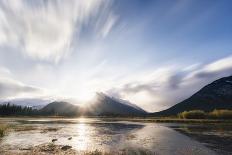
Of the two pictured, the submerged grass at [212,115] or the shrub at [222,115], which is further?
the submerged grass at [212,115]

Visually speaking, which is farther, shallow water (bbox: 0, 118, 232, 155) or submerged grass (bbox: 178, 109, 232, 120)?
submerged grass (bbox: 178, 109, 232, 120)

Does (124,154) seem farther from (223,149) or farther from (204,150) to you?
(223,149)

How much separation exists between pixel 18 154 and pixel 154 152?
1644 cm

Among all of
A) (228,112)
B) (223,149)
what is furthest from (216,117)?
(223,149)

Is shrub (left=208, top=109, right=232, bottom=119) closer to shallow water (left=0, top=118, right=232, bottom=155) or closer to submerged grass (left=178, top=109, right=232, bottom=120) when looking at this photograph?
submerged grass (left=178, top=109, right=232, bottom=120)

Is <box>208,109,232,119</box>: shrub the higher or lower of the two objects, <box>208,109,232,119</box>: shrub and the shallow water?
the higher

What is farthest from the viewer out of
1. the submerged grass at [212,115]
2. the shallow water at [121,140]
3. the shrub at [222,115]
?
the submerged grass at [212,115]

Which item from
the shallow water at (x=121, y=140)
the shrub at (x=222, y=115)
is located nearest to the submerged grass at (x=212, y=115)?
the shrub at (x=222, y=115)

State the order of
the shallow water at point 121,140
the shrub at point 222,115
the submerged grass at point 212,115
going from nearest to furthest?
1. the shallow water at point 121,140
2. the shrub at point 222,115
3. the submerged grass at point 212,115

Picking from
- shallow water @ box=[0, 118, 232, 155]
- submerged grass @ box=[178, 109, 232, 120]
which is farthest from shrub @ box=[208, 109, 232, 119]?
shallow water @ box=[0, 118, 232, 155]

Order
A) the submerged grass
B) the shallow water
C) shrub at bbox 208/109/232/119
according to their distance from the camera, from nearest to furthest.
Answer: the shallow water, shrub at bbox 208/109/232/119, the submerged grass

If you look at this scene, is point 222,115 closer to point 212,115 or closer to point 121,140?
point 212,115

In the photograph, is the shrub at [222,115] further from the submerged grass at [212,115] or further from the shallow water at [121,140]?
the shallow water at [121,140]

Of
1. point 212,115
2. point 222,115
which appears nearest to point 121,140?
point 222,115
